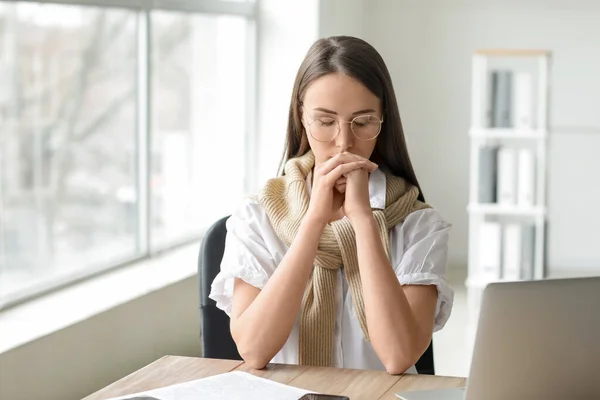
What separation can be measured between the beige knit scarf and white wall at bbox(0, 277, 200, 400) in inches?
39.4

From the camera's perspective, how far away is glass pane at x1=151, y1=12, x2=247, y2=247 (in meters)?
4.06

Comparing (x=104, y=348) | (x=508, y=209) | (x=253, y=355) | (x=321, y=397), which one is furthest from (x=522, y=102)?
(x=321, y=397)

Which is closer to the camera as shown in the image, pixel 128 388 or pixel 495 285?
pixel 495 285

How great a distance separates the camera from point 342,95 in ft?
6.09

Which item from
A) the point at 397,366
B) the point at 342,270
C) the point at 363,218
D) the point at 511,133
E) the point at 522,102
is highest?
the point at 522,102

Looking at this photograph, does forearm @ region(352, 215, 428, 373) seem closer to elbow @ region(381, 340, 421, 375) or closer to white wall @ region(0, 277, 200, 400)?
elbow @ region(381, 340, 421, 375)

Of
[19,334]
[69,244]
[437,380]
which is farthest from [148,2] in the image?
[437,380]

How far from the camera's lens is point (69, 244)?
11.1 feet

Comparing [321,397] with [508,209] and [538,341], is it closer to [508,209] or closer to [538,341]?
[538,341]

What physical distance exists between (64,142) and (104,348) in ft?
2.35

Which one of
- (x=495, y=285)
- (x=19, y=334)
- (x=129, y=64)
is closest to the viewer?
(x=495, y=285)

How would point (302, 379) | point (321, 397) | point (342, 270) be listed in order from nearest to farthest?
1. point (321, 397)
2. point (302, 379)
3. point (342, 270)

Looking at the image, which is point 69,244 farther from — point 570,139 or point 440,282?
point 570,139

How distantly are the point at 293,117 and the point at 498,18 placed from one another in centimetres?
441
